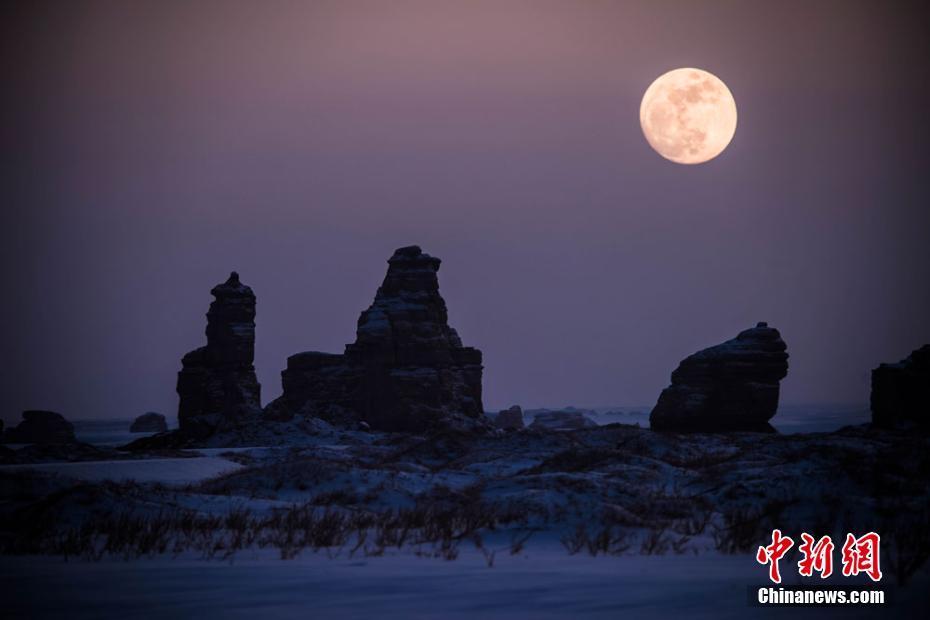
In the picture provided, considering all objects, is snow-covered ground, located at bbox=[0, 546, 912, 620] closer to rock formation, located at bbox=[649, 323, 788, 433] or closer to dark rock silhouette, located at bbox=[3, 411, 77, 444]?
rock formation, located at bbox=[649, 323, 788, 433]

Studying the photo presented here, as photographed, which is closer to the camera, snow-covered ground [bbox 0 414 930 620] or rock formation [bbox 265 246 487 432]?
snow-covered ground [bbox 0 414 930 620]

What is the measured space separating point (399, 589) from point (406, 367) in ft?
278

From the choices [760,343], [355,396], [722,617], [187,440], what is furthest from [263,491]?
[355,396]

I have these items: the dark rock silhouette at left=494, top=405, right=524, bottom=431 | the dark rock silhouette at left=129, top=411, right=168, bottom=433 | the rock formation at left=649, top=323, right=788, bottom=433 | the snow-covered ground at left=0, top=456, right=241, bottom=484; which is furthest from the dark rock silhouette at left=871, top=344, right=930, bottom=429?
the dark rock silhouette at left=129, top=411, right=168, bottom=433

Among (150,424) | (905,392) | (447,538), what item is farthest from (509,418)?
(447,538)

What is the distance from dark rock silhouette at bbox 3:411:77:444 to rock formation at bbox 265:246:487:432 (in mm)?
31925

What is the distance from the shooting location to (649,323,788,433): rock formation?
266 ft

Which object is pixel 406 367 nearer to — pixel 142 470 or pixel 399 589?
pixel 142 470

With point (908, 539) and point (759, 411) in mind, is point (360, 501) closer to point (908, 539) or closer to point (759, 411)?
point (908, 539)

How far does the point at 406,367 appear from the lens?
9575cm

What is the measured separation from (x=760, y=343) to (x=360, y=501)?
62254 millimetres

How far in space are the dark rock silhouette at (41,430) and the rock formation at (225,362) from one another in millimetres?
23181

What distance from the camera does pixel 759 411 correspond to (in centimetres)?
8144

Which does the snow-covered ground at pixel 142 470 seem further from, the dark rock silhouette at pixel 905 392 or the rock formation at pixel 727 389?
the dark rock silhouette at pixel 905 392
